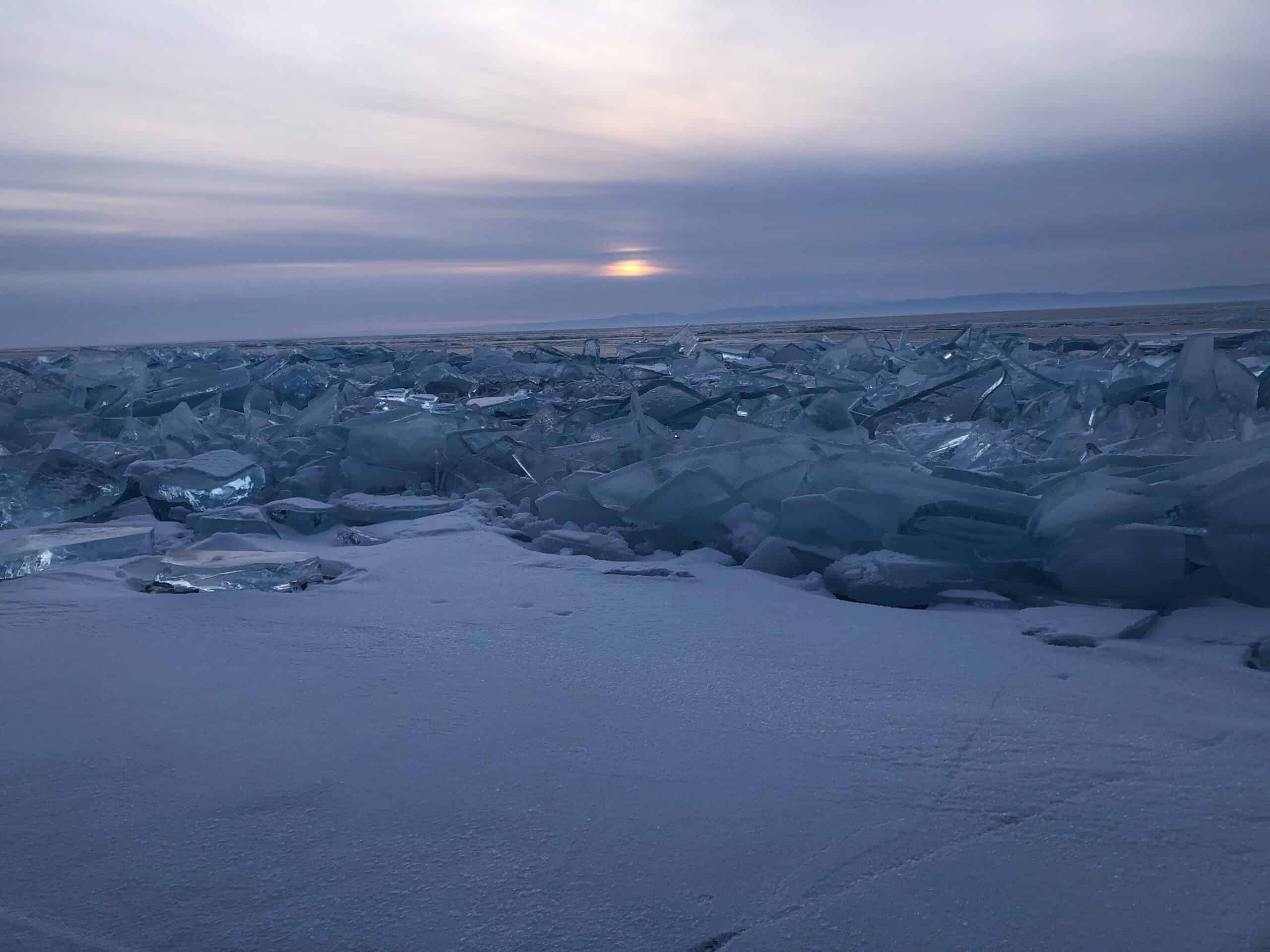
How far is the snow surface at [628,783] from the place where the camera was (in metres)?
0.77

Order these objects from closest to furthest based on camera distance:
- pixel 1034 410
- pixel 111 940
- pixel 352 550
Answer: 1. pixel 111 940
2. pixel 352 550
3. pixel 1034 410

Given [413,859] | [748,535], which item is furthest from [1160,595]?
[413,859]

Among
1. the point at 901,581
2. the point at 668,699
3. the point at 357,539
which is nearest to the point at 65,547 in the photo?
the point at 357,539

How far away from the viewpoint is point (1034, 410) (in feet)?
12.5

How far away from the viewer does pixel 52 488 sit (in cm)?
271

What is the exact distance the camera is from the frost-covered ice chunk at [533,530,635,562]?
7.13 feet

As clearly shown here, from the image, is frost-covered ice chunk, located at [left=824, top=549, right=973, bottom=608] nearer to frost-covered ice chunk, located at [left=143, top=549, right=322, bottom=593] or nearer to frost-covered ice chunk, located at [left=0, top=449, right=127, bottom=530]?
frost-covered ice chunk, located at [left=143, top=549, right=322, bottom=593]

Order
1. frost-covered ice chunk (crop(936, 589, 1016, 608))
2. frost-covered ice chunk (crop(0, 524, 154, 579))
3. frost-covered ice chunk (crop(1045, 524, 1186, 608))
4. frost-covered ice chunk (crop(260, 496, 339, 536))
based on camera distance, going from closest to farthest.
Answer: frost-covered ice chunk (crop(1045, 524, 1186, 608))
frost-covered ice chunk (crop(936, 589, 1016, 608))
frost-covered ice chunk (crop(0, 524, 154, 579))
frost-covered ice chunk (crop(260, 496, 339, 536))

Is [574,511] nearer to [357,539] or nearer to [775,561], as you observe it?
[357,539]

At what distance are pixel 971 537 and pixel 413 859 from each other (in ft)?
4.59

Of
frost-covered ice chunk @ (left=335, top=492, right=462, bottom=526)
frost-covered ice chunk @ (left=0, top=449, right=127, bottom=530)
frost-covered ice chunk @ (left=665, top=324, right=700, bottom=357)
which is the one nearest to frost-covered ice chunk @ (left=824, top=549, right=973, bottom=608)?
frost-covered ice chunk @ (left=335, top=492, right=462, bottom=526)

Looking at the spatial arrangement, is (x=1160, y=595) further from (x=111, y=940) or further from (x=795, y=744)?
(x=111, y=940)

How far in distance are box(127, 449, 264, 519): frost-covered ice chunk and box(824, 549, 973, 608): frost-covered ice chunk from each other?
2018 millimetres

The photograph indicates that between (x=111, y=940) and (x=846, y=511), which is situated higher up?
(x=846, y=511)
